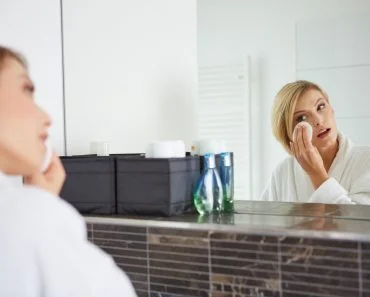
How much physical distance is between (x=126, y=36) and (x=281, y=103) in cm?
51

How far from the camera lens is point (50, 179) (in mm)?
738

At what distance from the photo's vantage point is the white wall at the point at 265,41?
1266mm

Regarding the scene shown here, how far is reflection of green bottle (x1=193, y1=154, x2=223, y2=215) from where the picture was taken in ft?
3.55

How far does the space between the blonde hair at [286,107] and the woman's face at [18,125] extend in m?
0.75

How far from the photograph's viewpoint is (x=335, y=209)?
1084 mm

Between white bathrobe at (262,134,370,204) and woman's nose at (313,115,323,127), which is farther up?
woman's nose at (313,115,323,127)

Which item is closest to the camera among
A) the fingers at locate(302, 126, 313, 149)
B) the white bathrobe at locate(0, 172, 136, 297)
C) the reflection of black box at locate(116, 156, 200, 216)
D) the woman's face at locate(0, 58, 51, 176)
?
the white bathrobe at locate(0, 172, 136, 297)

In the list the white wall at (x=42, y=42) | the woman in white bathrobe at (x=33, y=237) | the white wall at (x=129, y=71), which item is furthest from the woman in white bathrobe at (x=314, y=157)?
the woman in white bathrobe at (x=33, y=237)

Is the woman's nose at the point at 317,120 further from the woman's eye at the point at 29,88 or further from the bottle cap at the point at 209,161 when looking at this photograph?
the woman's eye at the point at 29,88

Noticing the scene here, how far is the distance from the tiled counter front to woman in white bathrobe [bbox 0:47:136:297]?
31 centimetres

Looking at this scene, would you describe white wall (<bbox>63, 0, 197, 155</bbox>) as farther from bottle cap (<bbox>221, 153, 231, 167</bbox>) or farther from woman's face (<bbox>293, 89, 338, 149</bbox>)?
woman's face (<bbox>293, 89, 338, 149</bbox>)

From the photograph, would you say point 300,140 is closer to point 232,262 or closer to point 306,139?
point 306,139

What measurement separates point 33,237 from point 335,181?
34.4 inches

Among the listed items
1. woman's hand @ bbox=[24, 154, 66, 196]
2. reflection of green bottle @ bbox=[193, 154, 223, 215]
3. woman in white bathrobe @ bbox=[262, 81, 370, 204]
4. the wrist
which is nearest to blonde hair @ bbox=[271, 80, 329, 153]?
woman in white bathrobe @ bbox=[262, 81, 370, 204]
